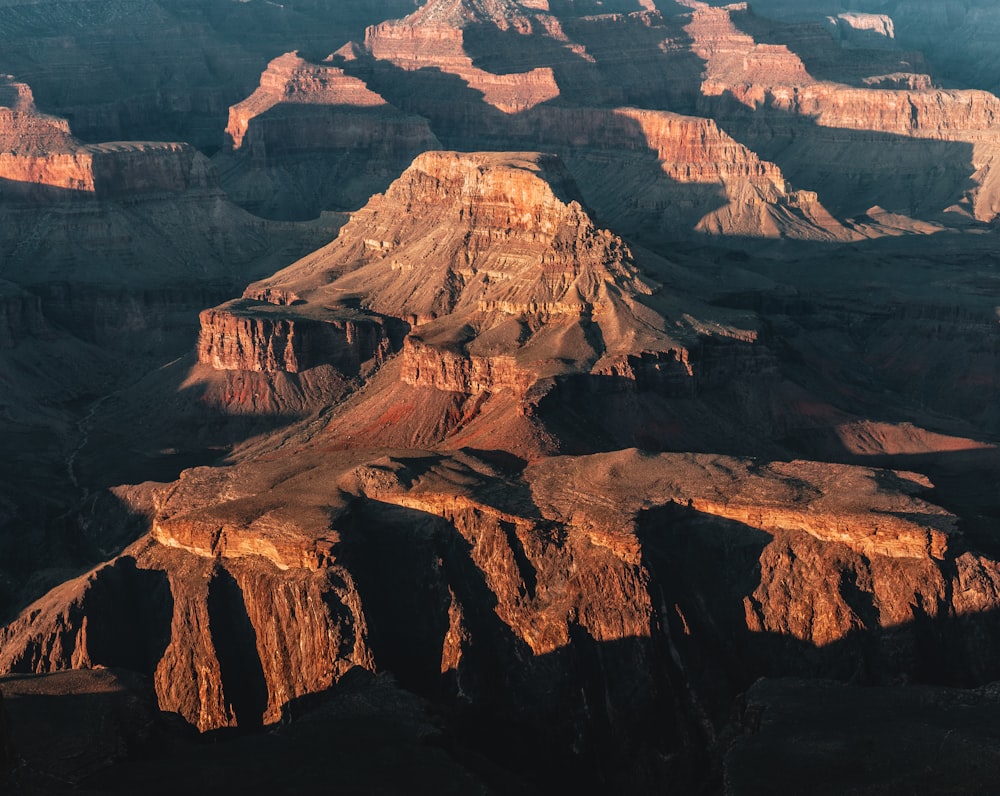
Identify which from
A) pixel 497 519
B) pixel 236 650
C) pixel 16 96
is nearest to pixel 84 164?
pixel 16 96

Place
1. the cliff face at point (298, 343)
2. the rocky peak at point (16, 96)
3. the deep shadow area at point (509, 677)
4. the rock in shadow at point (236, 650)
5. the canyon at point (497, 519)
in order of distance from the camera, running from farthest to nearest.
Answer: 1. the rocky peak at point (16, 96)
2. the cliff face at point (298, 343)
3. the rock in shadow at point (236, 650)
4. the deep shadow area at point (509, 677)
5. the canyon at point (497, 519)

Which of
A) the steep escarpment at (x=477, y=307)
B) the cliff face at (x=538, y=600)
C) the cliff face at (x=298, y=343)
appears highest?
the cliff face at (x=538, y=600)

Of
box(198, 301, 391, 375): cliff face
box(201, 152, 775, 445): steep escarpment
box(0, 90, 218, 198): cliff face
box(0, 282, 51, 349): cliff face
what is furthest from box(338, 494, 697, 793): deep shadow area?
box(0, 90, 218, 198): cliff face

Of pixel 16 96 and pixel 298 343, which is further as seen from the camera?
pixel 16 96

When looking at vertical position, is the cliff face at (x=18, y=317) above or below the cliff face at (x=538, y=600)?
below

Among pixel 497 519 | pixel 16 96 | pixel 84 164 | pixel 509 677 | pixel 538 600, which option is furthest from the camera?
pixel 16 96

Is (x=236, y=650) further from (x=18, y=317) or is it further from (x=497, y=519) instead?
(x=18, y=317)

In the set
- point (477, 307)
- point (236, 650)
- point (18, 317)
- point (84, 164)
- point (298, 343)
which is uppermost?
point (236, 650)

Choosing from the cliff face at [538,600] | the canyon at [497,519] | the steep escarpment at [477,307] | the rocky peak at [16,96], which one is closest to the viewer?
the canyon at [497,519]

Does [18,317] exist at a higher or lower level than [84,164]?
lower

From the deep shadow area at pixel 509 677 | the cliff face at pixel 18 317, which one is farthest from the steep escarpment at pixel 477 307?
the deep shadow area at pixel 509 677

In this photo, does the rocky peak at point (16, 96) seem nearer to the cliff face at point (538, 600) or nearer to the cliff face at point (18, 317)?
the cliff face at point (18, 317)

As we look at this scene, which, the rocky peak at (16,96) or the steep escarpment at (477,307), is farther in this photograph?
the rocky peak at (16,96)
